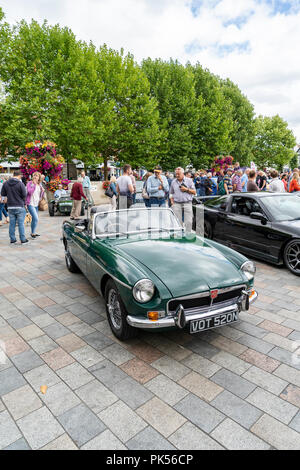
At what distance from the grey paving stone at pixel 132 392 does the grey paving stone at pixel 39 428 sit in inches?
20.7

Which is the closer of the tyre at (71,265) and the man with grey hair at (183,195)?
the tyre at (71,265)

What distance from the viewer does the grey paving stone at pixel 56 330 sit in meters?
3.40

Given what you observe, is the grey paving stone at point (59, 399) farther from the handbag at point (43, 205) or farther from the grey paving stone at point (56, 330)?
the handbag at point (43, 205)

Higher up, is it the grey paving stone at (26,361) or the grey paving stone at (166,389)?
the grey paving stone at (26,361)

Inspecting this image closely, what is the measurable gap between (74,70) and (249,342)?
786 inches

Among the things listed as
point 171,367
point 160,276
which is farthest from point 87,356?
point 160,276

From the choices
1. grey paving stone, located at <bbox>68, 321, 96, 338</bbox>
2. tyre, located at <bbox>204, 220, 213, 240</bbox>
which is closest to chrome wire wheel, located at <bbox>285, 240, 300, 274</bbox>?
tyre, located at <bbox>204, 220, 213, 240</bbox>

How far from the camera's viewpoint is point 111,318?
337 cm

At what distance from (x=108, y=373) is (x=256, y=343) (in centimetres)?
161

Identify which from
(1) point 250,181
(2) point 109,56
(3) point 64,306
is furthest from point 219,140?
(3) point 64,306

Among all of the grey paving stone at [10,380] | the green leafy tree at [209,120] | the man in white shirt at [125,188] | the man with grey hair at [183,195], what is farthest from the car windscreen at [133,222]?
the green leafy tree at [209,120]

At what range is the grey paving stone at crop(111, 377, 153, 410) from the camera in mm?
2351

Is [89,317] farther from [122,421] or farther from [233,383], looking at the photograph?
[233,383]
